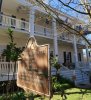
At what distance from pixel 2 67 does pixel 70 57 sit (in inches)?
660

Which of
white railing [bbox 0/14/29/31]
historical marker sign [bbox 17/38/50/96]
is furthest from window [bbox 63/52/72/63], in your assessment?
historical marker sign [bbox 17/38/50/96]


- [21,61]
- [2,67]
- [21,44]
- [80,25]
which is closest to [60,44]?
[21,44]

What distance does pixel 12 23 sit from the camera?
21672 mm

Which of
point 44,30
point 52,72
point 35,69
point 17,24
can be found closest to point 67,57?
point 44,30

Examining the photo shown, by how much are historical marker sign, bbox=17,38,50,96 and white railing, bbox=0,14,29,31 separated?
40.1ft

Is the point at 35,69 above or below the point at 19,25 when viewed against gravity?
below

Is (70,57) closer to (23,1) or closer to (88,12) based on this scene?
(23,1)

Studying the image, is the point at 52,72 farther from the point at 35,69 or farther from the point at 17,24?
the point at 35,69

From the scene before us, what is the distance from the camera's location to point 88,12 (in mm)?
7078

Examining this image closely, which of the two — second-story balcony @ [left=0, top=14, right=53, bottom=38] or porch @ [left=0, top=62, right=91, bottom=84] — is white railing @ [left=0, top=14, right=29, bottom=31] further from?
porch @ [left=0, top=62, right=91, bottom=84]

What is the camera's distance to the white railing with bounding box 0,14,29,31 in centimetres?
2005

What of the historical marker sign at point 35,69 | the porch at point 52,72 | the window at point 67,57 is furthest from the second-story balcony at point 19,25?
the historical marker sign at point 35,69

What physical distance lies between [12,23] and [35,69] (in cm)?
1512

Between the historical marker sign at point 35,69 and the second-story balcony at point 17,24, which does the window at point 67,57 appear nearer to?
the second-story balcony at point 17,24
